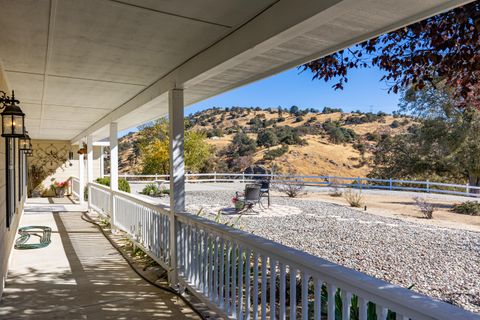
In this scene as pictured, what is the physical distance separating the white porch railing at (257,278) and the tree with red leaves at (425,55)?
6.08 feet

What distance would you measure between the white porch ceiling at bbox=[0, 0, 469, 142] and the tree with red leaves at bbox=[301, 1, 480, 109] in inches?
28.1

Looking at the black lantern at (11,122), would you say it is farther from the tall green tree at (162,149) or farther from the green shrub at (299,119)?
the green shrub at (299,119)

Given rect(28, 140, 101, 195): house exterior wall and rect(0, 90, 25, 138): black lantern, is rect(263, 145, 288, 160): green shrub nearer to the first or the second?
rect(28, 140, 101, 195): house exterior wall

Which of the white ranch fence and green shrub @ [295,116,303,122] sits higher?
green shrub @ [295,116,303,122]

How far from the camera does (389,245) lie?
22.8 feet

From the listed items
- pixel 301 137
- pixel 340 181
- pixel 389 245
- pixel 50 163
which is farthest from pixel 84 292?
pixel 301 137

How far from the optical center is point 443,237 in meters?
7.82

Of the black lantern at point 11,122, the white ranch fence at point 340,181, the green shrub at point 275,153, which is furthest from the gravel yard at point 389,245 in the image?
the green shrub at point 275,153

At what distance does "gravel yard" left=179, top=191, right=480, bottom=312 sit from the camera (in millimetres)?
4953

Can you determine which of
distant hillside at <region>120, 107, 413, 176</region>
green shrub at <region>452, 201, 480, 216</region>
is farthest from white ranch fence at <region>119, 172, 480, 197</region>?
distant hillside at <region>120, 107, 413, 176</region>

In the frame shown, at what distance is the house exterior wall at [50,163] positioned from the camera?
47.4 ft

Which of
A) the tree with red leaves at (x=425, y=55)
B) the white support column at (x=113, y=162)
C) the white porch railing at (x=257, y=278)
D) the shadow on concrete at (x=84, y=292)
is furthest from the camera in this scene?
the white support column at (x=113, y=162)

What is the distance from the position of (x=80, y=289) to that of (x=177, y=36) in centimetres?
305

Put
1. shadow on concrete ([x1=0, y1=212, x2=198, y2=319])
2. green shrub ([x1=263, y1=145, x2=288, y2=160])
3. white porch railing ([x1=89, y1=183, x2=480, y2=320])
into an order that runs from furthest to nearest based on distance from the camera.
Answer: green shrub ([x1=263, y1=145, x2=288, y2=160]) → shadow on concrete ([x1=0, y1=212, x2=198, y2=319]) → white porch railing ([x1=89, y1=183, x2=480, y2=320])
